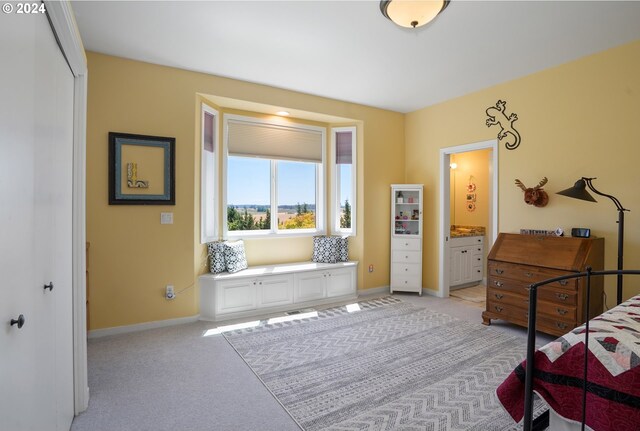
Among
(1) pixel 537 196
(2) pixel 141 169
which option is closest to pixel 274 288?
(2) pixel 141 169

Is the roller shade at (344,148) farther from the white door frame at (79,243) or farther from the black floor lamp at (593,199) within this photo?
the white door frame at (79,243)

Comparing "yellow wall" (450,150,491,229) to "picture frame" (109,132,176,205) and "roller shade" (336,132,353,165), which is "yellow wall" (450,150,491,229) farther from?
"picture frame" (109,132,176,205)

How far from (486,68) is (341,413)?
12.6ft

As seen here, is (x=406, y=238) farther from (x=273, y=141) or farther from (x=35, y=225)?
(x=35, y=225)

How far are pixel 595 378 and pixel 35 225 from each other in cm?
240

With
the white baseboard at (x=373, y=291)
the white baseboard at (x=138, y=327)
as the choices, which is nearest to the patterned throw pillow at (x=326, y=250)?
the white baseboard at (x=373, y=291)

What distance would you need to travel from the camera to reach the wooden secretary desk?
10.3ft

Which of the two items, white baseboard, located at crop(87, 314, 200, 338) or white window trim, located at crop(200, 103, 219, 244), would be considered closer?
white baseboard, located at crop(87, 314, 200, 338)

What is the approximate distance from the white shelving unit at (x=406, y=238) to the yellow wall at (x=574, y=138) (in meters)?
1.12

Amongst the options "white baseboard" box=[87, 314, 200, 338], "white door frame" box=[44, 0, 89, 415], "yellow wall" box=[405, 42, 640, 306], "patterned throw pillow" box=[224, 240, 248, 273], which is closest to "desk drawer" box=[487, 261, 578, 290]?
"yellow wall" box=[405, 42, 640, 306]

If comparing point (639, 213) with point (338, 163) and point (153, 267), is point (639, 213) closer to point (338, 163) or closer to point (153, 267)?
point (338, 163)

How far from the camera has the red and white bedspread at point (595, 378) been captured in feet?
3.98

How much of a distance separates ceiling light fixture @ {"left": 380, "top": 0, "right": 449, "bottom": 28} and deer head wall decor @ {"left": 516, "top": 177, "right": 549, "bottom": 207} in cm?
254

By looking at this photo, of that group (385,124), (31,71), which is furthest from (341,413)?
(385,124)
